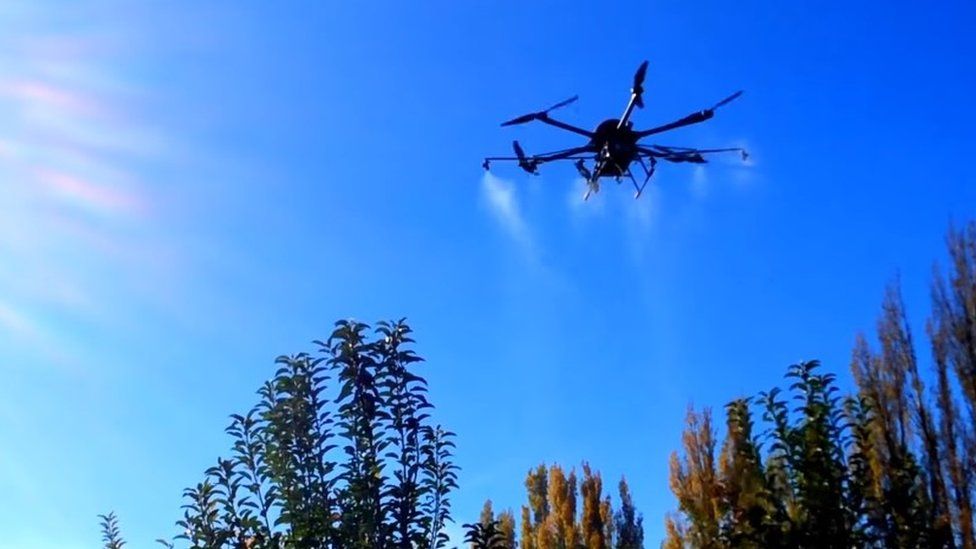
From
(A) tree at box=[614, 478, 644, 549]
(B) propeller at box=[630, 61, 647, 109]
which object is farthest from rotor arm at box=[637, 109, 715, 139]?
(A) tree at box=[614, 478, 644, 549]

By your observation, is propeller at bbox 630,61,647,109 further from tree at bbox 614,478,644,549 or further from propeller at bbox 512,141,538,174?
tree at bbox 614,478,644,549

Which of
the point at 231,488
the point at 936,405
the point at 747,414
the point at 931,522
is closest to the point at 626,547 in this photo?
the point at 936,405

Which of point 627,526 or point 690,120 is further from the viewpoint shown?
point 627,526

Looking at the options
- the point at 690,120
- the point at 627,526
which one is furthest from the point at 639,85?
the point at 627,526

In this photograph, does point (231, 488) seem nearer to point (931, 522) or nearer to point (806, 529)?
point (806, 529)

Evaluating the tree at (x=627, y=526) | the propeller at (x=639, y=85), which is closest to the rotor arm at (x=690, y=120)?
the propeller at (x=639, y=85)

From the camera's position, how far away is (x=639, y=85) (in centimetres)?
549

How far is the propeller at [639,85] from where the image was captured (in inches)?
213

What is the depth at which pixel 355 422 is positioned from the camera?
6891 mm

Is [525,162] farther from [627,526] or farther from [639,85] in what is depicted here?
[627,526]

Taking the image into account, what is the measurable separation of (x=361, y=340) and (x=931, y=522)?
741cm

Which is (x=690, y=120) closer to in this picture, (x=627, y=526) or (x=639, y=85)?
(x=639, y=85)

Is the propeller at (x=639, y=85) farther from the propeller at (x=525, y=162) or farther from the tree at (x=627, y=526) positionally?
the tree at (x=627, y=526)

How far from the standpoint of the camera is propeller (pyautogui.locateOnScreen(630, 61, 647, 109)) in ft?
17.7
